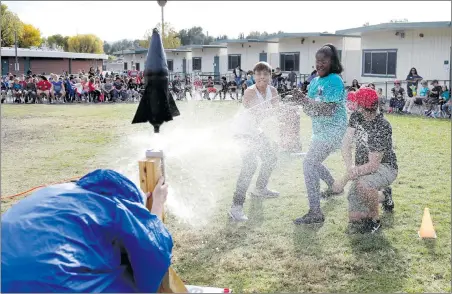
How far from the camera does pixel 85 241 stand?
1.95 m

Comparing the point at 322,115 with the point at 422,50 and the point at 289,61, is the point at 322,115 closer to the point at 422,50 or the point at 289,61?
the point at 422,50

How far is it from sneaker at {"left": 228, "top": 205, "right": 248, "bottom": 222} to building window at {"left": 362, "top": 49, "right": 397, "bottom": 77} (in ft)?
59.4

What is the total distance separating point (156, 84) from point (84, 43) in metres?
65.6

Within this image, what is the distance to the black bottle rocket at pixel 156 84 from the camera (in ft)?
13.0

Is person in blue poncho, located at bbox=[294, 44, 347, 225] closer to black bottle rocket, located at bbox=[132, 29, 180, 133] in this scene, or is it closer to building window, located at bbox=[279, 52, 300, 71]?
black bottle rocket, located at bbox=[132, 29, 180, 133]

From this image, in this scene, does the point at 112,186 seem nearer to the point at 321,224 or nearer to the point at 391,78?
the point at 321,224

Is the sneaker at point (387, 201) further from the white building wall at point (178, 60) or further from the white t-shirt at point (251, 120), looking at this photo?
the white building wall at point (178, 60)

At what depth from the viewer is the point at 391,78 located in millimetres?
21859

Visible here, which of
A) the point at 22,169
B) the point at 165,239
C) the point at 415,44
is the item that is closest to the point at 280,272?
the point at 165,239

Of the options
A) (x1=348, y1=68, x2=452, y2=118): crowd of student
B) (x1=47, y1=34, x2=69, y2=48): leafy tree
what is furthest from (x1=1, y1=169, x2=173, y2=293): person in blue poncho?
(x1=47, y1=34, x2=69, y2=48): leafy tree

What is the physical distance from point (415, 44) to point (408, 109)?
15.7 ft

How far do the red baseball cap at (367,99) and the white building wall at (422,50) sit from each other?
16.5 metres

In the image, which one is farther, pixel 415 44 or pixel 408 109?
pixel 415 44

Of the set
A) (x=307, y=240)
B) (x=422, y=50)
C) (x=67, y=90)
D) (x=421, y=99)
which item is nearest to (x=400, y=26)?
(x=422, y=50)
